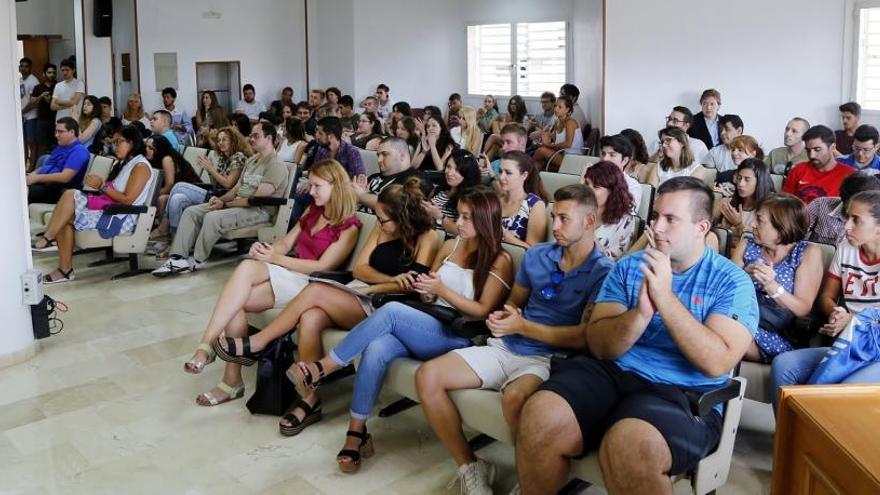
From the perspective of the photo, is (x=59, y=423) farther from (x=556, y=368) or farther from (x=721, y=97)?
(x=721, y=97)

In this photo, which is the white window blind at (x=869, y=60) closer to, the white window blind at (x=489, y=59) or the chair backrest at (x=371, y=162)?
the chair backrest at (x=371, y=162)

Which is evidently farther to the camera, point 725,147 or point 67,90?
point 67,90

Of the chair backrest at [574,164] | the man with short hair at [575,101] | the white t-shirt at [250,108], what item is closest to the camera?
the chair backrest at [574,164]

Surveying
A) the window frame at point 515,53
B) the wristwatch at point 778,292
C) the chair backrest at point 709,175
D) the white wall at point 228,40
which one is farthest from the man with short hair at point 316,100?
the wristwatch at point 778,292

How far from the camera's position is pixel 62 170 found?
24.0 feet

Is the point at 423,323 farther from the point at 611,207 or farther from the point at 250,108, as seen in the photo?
the point at 250,108

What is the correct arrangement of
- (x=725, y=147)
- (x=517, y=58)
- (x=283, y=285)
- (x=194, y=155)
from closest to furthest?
1. (x=283, y=285)
2. (x=725, y=147)
3. (x=194, y=155)
4. (x=517, y=58)

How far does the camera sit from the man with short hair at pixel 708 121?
807 cm

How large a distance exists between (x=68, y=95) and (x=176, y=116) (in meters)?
1.31

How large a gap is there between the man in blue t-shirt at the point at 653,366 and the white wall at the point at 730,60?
220 inches

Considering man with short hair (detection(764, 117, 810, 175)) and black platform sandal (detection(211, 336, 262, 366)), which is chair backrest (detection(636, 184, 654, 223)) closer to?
man with short hair (detection(764, 117, 810, 175))

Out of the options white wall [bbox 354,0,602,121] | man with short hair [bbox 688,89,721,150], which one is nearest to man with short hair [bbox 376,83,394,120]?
white wall [bbox 354,0,602,121]

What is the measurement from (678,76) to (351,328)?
18.0 feet

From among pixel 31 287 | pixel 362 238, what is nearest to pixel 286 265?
pixel 362 238
